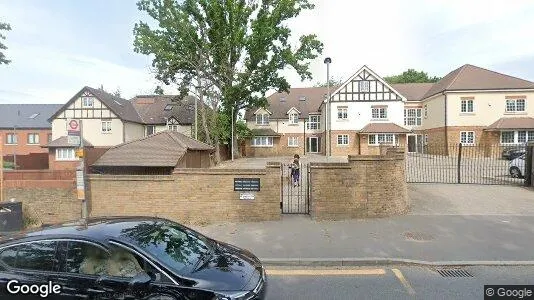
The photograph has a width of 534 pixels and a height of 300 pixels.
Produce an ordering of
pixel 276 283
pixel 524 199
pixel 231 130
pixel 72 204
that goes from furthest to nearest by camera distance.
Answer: pixel 231 130 → pixel 524 199 → pixel 72 204 → pixel 276 283

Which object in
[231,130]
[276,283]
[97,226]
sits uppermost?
[231,130]

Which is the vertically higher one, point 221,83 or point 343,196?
point 221,83

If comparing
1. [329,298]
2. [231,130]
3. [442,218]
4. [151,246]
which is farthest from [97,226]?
[231,130]

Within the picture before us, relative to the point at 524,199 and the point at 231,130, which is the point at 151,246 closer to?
the point at 524,199

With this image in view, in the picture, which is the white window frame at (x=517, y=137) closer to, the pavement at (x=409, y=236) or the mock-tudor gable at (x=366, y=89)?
the mock-tudor gable at (x=366, y=89)

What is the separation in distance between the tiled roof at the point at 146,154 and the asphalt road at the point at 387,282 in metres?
6.96

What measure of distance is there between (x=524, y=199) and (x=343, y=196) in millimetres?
6671

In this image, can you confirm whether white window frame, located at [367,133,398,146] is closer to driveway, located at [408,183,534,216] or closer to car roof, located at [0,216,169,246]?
driveway, located at [408,183,534,216]

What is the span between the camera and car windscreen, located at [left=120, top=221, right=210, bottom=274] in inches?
144

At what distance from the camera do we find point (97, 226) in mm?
3936

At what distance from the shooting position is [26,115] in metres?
47.8

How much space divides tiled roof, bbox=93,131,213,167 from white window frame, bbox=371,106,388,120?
28.5 m

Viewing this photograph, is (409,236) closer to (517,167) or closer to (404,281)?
(404,281)

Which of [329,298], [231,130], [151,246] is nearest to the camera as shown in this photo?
[151,246]
